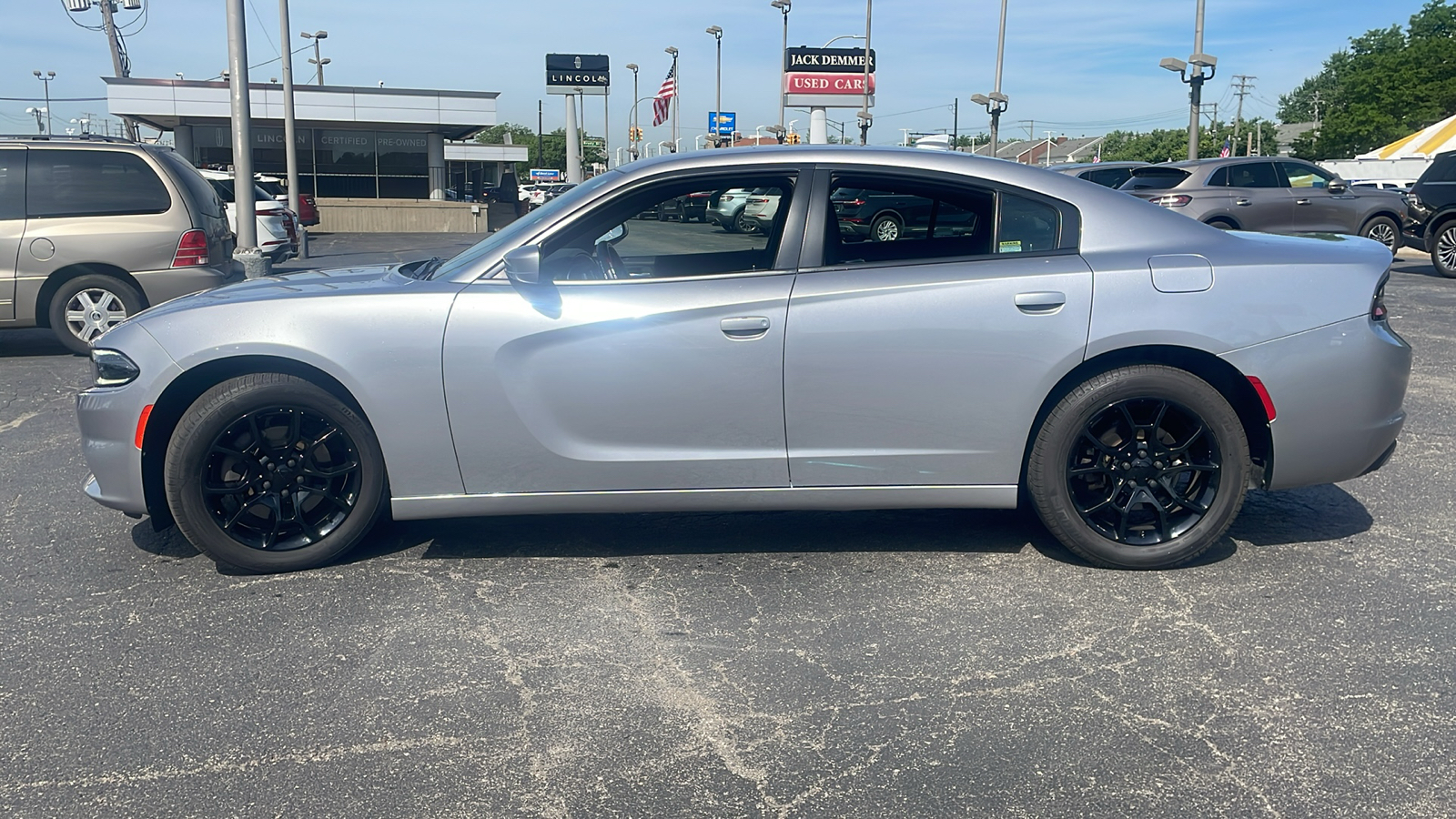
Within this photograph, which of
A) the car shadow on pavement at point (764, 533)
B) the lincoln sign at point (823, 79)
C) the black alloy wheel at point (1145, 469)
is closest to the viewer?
the black alloy wheel at point (1145, 469)

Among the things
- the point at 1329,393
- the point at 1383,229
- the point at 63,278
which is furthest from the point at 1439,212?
the point at 63,278

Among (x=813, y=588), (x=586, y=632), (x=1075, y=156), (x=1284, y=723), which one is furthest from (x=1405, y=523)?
(x=1075, y=156)

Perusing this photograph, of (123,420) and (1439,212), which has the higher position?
(1439,212)

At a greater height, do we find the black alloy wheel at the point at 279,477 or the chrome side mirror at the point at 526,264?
the chrome side mirror at the point at 526,264

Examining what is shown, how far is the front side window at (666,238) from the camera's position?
429cm

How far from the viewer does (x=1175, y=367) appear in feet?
14.1

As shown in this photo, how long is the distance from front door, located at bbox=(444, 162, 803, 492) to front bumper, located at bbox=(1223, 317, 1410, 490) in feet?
5.62

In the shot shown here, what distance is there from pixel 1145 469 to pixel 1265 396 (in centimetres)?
49

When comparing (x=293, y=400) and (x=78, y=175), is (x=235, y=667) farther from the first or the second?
(x=78, y=175)

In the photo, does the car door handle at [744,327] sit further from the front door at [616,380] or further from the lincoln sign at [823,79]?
the lincoln sign at [823,79]

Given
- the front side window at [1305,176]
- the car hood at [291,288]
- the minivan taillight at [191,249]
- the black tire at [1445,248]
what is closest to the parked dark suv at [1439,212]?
the black tire at [1445,248]

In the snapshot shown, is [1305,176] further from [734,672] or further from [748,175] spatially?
[734,672]

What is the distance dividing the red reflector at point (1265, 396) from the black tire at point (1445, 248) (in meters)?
14.3

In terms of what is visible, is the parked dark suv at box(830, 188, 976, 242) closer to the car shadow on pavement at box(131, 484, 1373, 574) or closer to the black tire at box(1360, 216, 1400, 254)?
the car shadow on pavement at box(131, 484, 1373, 574)
